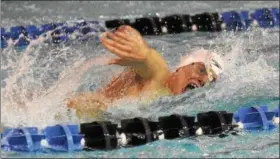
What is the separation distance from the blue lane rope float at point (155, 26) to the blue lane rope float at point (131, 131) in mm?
2165

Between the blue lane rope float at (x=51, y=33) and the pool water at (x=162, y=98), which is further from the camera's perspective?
the blue lane rope float at (x=51, y=33)

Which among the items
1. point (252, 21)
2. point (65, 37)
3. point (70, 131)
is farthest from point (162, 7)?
point (70, 131)

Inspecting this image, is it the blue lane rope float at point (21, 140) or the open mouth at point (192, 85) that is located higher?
the open mouth at point (192, 85)

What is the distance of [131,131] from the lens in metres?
2.67

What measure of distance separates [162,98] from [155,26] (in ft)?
6.92

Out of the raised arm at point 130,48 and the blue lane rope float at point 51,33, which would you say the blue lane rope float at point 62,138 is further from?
the blue lane rope float at point 51,33

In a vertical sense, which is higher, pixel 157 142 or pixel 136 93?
pixel 136 93

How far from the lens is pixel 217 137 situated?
2.77 meters

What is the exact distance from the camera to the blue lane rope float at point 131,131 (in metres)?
2.55

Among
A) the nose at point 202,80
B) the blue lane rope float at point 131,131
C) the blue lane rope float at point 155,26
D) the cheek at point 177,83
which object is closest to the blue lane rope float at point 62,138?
the blue lane rope float at point 131,131

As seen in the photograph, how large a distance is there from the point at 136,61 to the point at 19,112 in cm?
61

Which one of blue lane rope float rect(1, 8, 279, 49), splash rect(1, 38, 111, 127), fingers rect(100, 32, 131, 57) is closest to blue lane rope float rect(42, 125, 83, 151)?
splash rect(1, 38, 111, 127)

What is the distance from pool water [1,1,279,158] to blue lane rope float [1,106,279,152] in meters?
0.03

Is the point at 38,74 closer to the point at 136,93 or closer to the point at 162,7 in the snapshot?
the point at 136,93
